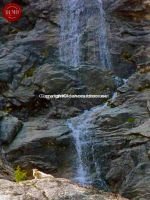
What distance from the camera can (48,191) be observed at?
474cm

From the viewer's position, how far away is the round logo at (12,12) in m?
18.9

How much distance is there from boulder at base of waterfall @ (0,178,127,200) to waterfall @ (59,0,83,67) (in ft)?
39.3

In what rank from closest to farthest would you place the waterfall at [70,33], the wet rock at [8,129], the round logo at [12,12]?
the wet rock at [8,129], the waterfall at [70,33], the round logo at [12,12]

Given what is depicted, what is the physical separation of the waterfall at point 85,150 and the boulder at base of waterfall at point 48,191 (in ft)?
23.4

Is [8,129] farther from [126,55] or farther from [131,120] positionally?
[126,55]

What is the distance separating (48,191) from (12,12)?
1597 centimetres

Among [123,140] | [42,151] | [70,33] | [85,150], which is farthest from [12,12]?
[123,140]

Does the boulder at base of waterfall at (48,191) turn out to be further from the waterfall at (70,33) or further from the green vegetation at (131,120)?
the waterfall at (70,33)

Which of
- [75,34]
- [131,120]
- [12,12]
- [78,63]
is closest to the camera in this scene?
[131,120]

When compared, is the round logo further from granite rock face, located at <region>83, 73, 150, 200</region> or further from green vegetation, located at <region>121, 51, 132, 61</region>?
granite rock face, located at <region>83, 73, 150, 200</region>

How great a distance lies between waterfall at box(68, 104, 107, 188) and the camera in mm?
12320

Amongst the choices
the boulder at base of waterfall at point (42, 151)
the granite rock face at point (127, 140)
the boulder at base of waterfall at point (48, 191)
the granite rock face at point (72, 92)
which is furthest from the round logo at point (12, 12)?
the boulder at base of waterfall at point (48, 191)

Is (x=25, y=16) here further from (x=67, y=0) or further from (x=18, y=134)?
(x=18, y=134)

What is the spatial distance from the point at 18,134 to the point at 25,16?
761 cm
